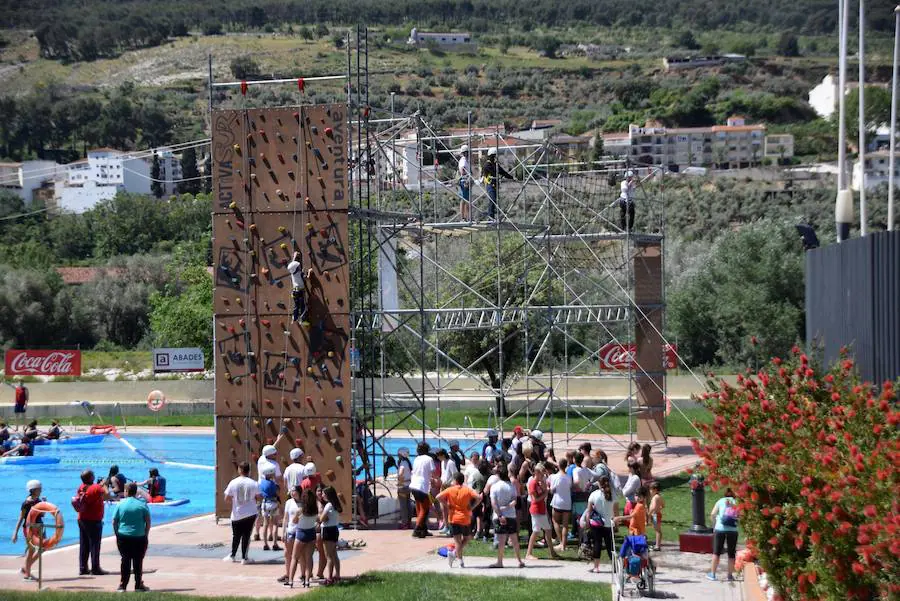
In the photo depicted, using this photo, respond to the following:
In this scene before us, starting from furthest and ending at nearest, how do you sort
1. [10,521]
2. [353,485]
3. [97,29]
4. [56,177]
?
[97,29]
[56,177]
[10,521]
[353,485]

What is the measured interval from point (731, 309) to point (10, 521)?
28.3 meters

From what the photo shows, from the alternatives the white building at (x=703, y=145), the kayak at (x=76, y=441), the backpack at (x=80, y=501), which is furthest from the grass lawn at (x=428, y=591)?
the white building at (x=703, y=145)

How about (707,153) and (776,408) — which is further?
(707,153)

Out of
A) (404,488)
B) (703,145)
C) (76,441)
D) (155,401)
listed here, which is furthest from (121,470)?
(703,145)

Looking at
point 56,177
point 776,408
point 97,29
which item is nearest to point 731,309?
point 776,408

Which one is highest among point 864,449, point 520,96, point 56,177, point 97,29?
point 97,29

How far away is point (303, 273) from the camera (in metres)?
19.2

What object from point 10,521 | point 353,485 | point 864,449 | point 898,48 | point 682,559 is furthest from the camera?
point 898,48

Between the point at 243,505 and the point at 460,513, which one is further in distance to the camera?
the point at 243,505

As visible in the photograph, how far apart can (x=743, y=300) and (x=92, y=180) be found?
293 ft

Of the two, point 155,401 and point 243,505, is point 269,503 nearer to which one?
point 243,505

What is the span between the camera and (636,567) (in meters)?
13.6

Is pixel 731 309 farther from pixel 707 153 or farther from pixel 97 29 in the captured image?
pixel 97 29

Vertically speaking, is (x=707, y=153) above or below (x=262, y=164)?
above
